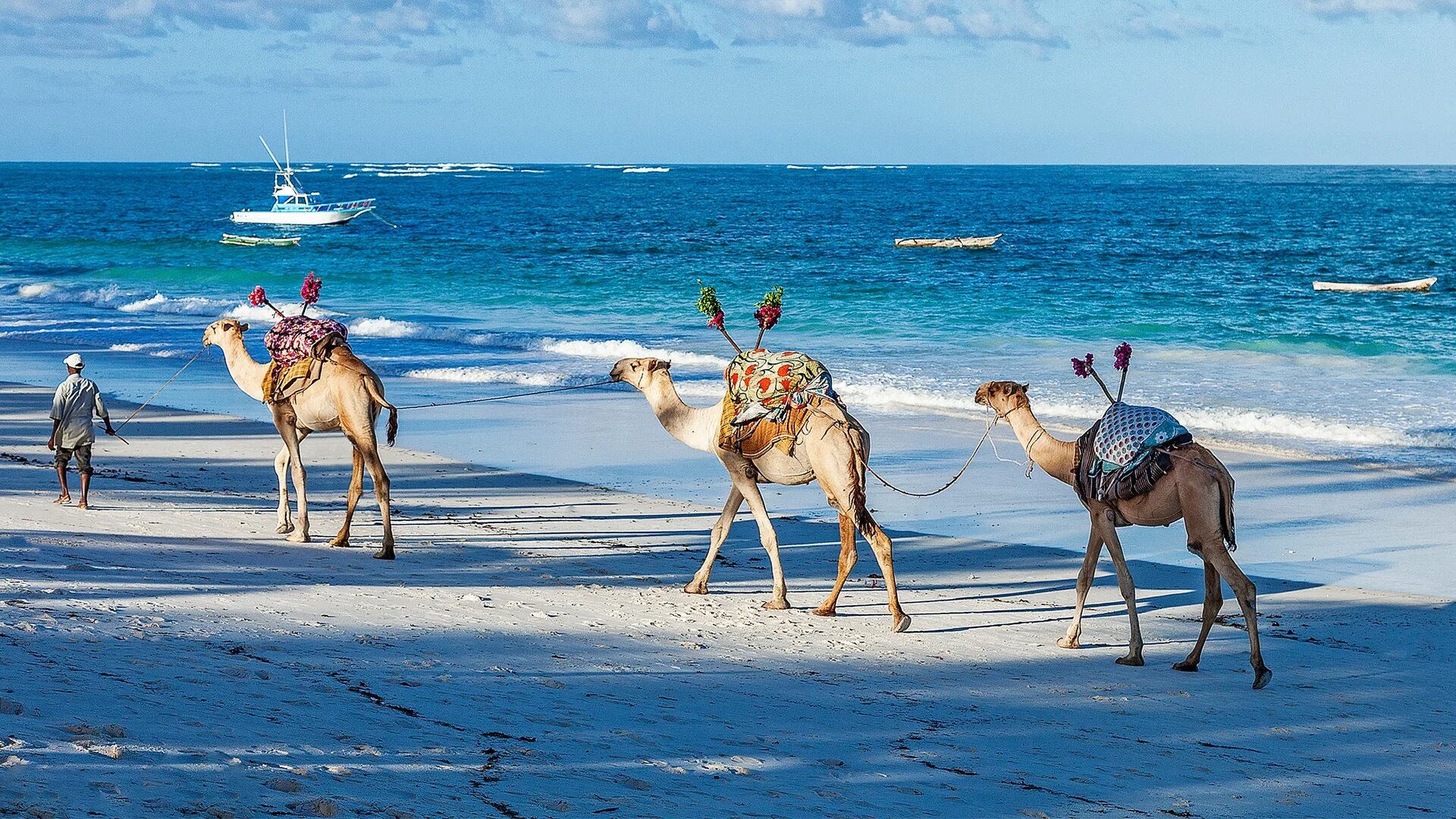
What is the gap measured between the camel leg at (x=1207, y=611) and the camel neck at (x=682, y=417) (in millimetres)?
3517

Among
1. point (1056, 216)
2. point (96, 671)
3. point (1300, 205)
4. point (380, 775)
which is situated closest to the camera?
A: point (380, 775)

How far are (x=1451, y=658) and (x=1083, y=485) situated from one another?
108 inches

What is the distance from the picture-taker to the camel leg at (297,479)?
1128 cm

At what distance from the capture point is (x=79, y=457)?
12.1m

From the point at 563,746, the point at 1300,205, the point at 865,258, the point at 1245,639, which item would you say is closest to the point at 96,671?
the point at 563,746

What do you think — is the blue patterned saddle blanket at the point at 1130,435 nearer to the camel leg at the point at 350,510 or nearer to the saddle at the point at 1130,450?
the saddle at the point at 1130,450

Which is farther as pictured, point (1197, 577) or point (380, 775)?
point (1197, 577)

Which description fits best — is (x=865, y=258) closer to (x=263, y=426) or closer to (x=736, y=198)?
(x=263, y=426)

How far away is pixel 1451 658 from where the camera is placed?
9.11m

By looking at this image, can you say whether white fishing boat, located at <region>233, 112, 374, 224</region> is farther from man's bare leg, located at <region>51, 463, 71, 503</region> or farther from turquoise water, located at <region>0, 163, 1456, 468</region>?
man's bare leg, located at <region>51, 463, 71, 503</region>

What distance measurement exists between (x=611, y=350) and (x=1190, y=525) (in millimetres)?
21382

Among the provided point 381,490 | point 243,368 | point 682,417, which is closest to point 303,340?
point 243,368

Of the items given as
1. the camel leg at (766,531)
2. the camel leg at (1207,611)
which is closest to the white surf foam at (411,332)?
the camel leg at (766,531)

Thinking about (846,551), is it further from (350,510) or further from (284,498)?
(284,498)
